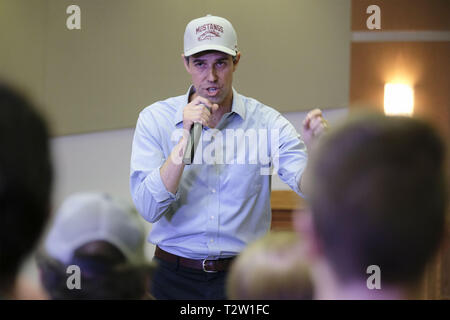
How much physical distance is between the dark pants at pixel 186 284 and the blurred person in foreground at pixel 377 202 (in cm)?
134

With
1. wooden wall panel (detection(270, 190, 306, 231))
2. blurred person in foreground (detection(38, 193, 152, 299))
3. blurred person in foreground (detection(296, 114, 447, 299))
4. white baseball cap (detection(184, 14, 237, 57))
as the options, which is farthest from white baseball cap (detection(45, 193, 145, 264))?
wooden wall panel (detection(270, 190, 306, 231))

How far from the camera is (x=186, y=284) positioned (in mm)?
2234

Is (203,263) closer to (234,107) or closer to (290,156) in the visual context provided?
(290,156)

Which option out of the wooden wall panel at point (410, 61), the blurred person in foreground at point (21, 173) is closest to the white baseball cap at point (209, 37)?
the blurred person in foreground at point (21, 173)

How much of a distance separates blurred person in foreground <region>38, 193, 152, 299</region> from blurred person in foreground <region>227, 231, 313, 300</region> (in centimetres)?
17

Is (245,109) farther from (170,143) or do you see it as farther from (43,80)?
(43,80)

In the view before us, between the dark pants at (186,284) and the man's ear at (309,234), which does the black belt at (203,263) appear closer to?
the dark pants at (186,284)

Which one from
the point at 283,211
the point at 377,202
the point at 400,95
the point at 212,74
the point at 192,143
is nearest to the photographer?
the point at 377,202

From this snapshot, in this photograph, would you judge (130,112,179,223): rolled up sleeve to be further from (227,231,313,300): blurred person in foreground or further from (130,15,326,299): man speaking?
(227,231,313,300): blurred person in foreground

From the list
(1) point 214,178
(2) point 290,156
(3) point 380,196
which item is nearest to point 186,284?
(1) point 214,178

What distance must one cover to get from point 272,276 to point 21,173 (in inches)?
19.7

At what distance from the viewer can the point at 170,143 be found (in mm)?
2422

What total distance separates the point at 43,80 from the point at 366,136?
3.53 meters
